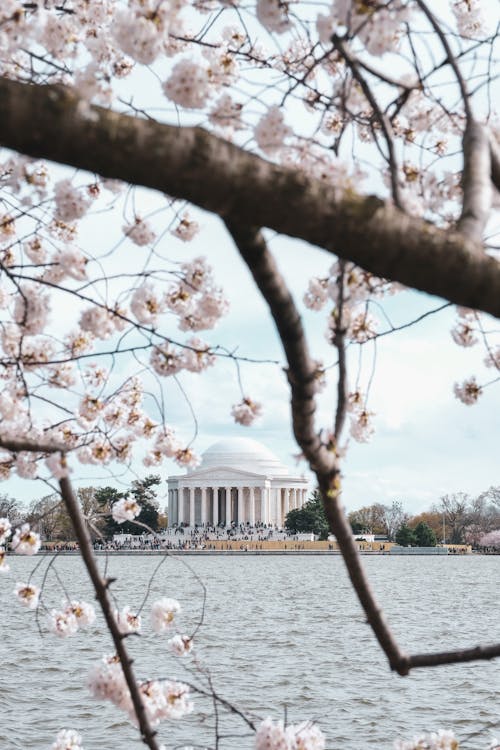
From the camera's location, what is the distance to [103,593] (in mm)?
4441

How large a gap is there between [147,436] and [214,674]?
1387 centimetres

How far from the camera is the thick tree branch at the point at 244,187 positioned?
2.35 metres

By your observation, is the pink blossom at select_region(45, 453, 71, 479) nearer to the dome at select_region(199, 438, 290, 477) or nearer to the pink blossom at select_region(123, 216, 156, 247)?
the pink blossom at select_region(123, 216, 156, 247)

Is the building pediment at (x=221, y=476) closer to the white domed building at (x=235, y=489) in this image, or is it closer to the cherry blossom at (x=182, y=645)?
the white domed building at (x=235, y=489)

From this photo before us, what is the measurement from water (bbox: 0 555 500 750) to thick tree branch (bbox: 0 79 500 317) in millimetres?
5418

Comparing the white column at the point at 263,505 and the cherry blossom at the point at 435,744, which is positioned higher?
the white column at the point at 263,505

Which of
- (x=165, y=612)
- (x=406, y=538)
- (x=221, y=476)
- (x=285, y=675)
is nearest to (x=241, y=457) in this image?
(x=221, y=476)

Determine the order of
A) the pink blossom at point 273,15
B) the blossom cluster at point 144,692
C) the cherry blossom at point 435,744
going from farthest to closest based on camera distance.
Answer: the blossom cluster at point 144,692 → the cherry blossom at point 435,744 → the pink blossom at point 273,15

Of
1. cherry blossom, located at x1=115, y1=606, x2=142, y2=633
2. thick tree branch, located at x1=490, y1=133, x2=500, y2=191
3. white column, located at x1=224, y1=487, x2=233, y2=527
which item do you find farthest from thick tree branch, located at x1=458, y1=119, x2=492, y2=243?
white column, located at x1=224, y1=487, x2=233, y2=527

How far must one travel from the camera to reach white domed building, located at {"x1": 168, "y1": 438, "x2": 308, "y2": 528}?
126 meters

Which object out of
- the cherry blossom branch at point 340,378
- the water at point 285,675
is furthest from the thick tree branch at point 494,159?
the water at point 285,675

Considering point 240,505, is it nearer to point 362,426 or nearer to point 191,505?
point 191,505

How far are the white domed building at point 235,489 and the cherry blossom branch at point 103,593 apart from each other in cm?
12069

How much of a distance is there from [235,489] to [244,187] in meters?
127
